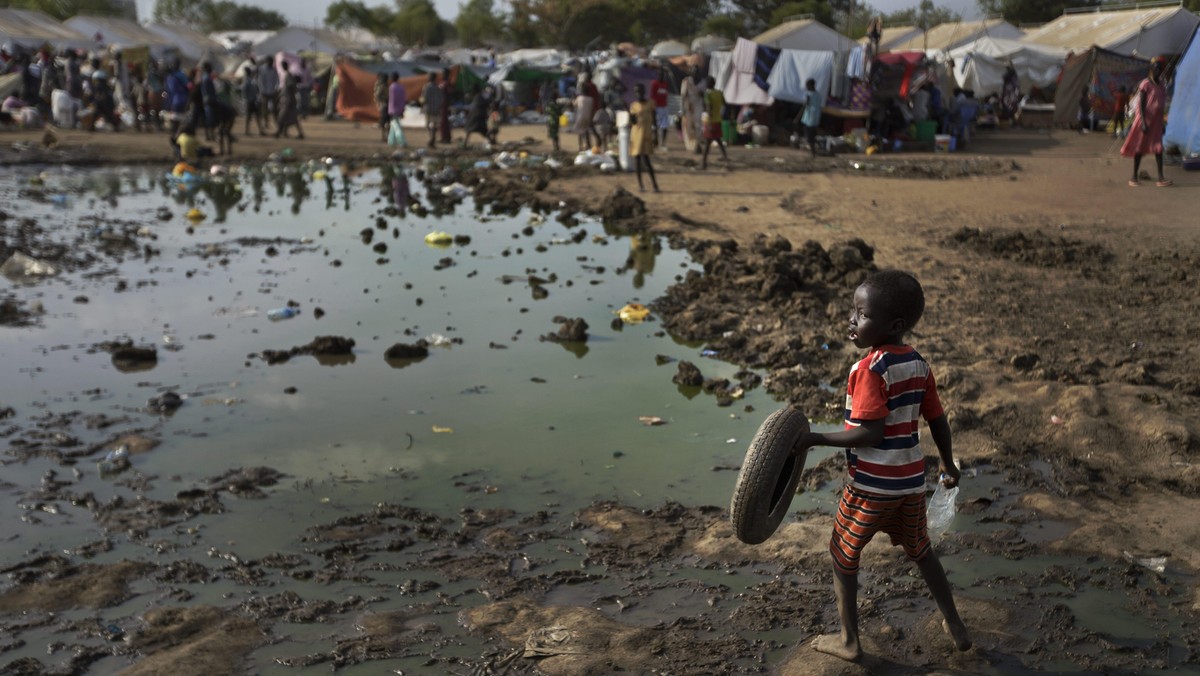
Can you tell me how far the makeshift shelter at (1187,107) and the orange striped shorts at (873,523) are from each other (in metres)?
15.4

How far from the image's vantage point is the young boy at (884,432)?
297 centimetres

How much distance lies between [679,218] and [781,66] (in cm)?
1021

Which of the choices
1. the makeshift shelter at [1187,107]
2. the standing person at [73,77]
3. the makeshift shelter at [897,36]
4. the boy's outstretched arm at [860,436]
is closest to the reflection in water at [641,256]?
the boy's outstretched arm at [860,436]

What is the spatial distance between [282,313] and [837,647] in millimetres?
6107

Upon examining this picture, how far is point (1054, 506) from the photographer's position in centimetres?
443

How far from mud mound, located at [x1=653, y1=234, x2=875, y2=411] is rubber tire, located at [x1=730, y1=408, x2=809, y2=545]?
278 cm

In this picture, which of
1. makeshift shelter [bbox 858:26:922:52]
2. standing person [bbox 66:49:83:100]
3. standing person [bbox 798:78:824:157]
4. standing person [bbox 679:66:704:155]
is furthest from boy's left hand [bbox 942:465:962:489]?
makeshift shelter [bbox 858:26:922:52]

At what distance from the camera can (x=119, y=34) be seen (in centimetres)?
4197

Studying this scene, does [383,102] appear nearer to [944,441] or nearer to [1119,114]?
[1119,114]

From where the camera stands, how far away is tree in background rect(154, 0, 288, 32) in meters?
74.4

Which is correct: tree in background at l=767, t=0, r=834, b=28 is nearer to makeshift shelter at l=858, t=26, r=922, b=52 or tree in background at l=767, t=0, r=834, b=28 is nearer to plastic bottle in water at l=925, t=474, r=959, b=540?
makeshift shelter at l=858, t=26, r=922, b=52

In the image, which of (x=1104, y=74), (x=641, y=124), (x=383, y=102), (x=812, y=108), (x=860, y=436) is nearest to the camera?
(x=860, y=436)

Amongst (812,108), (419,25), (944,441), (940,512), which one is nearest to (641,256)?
(940,512)

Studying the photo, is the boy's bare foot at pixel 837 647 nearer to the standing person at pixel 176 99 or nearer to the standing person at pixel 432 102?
the standing person at pixel 432 102
